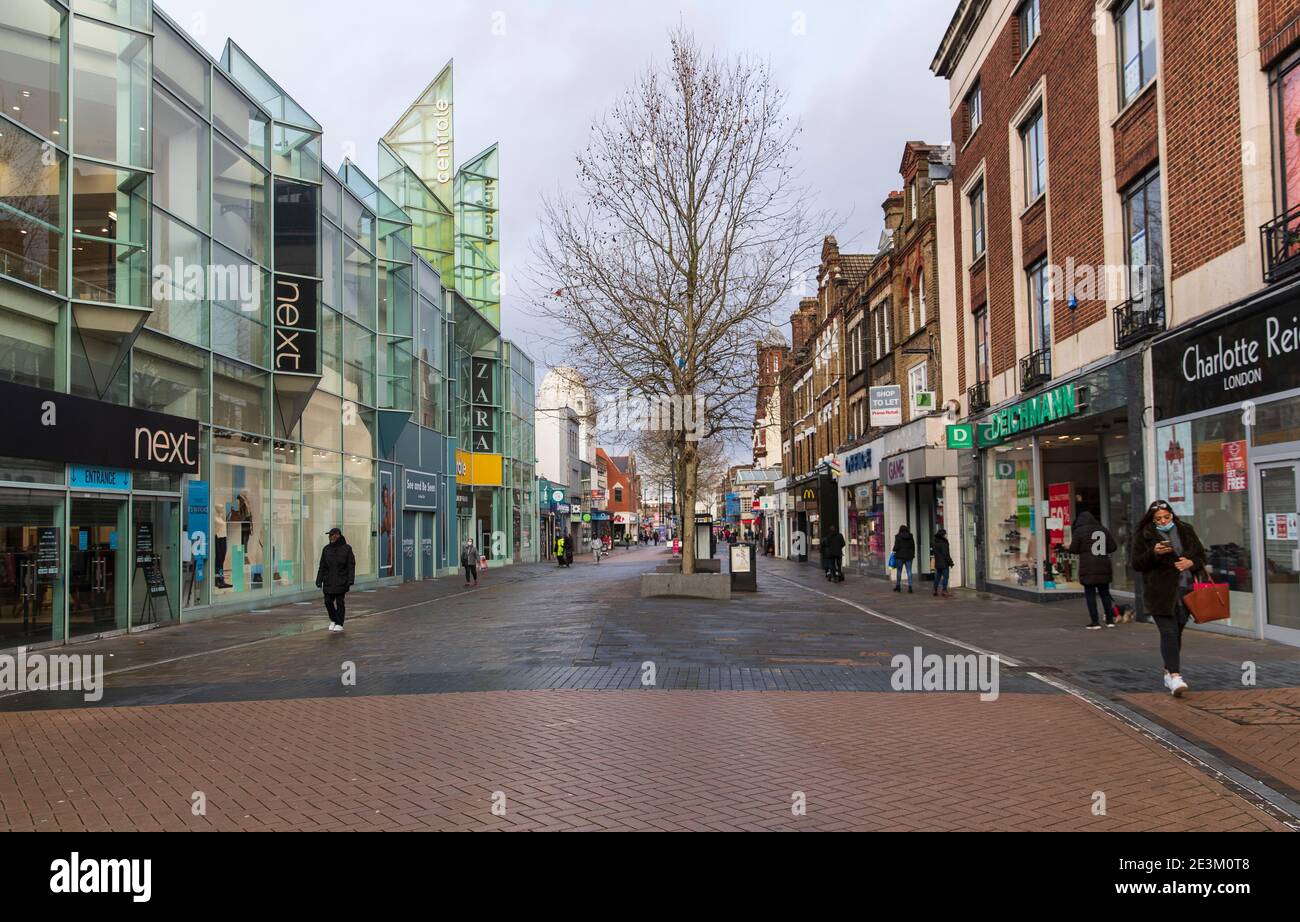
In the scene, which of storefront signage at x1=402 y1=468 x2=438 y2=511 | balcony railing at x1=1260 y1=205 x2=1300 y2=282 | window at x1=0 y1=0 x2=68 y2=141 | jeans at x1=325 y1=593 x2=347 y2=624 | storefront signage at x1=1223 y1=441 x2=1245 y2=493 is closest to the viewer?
balcony railing at x1=1260 y1=205 x2=1300 y2=282

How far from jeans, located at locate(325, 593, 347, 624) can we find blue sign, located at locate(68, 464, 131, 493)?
11.8 ft

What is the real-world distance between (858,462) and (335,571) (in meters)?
22.9

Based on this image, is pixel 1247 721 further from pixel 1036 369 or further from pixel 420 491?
pixel 420 491

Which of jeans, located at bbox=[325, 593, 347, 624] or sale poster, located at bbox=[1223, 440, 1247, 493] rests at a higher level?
sale poster, located at bbox=[1223, 440, 1247, 493]

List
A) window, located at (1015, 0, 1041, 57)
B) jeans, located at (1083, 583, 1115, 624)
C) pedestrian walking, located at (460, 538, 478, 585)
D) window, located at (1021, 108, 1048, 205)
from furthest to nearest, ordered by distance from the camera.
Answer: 1. pedestrian walking, located at (460, 538, 478, 585)
2. window, located at (1015, 0, 1041, 57)
3. window, located at (1021, 108, 1048, 205)
4. jeans, located at (1083, 583, 1115, 624)

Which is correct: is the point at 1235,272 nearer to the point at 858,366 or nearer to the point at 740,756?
the point at 740,756

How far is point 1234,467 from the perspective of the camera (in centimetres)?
1234

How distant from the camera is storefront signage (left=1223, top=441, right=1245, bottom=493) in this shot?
1217 centimetres

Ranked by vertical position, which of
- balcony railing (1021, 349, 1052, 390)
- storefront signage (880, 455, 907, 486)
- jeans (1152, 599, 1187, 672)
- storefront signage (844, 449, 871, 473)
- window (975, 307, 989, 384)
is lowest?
jeans (1152, 599, 1187, 672)

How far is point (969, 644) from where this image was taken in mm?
13195

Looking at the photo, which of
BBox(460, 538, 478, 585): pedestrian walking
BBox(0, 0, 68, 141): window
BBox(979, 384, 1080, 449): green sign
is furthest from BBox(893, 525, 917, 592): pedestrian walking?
BBox(0, 0, 68, 141): window

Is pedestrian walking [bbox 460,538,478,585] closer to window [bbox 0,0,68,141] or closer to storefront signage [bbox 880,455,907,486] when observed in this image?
storefront signage [bbox 880,455,907,486]

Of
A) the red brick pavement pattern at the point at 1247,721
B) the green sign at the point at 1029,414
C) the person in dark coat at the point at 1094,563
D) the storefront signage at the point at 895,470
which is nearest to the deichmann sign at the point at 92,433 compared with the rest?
the red brick pavement pattern at the point at 1247,721

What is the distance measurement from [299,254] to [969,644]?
1640cm
